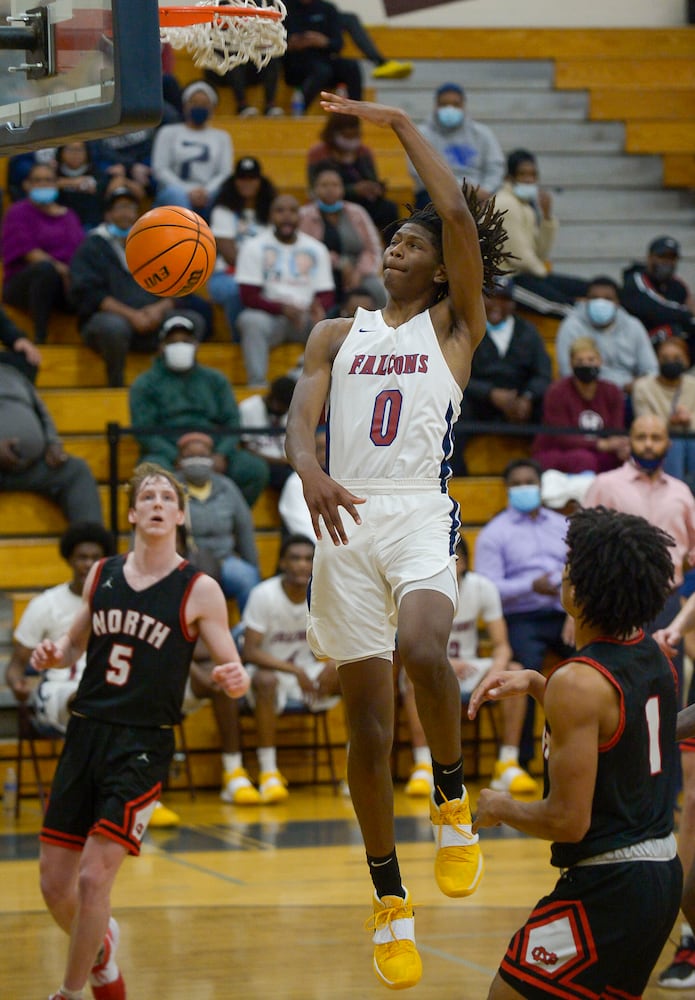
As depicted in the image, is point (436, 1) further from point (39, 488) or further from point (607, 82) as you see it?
point (39, 488)

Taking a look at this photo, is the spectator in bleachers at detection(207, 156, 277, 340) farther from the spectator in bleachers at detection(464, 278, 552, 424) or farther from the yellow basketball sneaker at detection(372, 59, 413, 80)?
the yellow basketball sneaker at detection(372, 59, 413, 80)

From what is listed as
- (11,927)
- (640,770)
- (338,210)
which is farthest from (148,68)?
(338,210)

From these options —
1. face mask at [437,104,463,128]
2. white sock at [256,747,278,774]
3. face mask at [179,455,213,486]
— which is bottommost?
white sock at [256,747,278,774]

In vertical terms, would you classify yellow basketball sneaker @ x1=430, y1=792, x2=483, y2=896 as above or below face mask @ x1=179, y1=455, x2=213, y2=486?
above

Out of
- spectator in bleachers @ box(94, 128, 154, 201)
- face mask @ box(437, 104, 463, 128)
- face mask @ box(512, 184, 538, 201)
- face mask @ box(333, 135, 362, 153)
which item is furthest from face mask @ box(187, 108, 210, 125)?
face mask @ box(512, 184, 538, 201)

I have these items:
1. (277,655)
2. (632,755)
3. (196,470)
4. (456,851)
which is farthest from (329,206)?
(632,755)

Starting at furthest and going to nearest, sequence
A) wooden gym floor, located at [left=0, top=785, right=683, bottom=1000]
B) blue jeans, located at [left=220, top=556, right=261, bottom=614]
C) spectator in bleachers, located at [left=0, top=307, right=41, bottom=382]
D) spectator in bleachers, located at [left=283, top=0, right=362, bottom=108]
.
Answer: spectator in bleachers, located at [left=283, top=0, right=362, bottom=108], spectator in bleachers, located at [left=0, top=307, right=41, bottom=382], blue jeans, located at [left=220, top=556, right=261, bottom=614], wooden gym floor, located at [left=0, top=785, right=683, bottom=1000]

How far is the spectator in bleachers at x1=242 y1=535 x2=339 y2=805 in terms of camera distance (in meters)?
9.68

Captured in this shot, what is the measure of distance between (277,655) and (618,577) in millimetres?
6042

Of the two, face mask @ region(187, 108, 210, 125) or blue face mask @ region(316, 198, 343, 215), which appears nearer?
blue face mask @ region(316, 198, 343, 215)

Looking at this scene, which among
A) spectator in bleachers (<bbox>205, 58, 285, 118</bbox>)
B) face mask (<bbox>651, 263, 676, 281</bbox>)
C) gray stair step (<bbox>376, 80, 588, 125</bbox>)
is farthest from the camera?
gray stair step (<bbox>376, 80, 588, 125</bbox>)

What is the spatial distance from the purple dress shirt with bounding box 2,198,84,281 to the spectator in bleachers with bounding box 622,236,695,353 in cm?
473

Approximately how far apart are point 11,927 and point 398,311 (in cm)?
355

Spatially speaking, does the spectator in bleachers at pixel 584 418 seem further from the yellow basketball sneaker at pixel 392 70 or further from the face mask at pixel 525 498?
the yellow basketball sneaker at pixel 392 70
